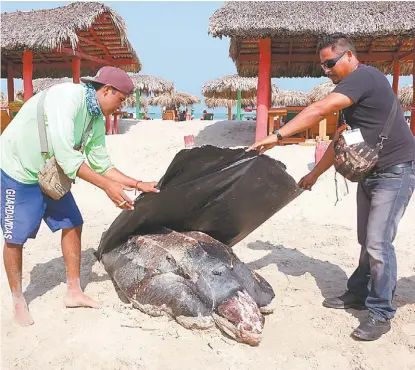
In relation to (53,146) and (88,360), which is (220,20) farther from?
(88,360)

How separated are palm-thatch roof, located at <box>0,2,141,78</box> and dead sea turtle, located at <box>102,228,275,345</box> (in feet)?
27.1

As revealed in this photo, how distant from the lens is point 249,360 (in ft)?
7.55

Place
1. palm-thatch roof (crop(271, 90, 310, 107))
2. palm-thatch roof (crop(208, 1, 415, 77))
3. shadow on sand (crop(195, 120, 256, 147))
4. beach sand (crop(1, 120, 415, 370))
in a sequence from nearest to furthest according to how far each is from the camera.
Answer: beach sand (crop(1, 120, 415, 370)), palm-thatch roof (crop(208, 1, 415, 77)), shadow on sand (crop(195, 120, 256, 147)), palm-thatch roof (crop(271, 90, 310, 107))

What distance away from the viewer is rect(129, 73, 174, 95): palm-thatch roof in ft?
58.2

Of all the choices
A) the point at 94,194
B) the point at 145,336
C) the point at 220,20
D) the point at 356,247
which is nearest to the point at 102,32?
the point at 220,20

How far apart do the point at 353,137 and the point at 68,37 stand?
29.4 feet

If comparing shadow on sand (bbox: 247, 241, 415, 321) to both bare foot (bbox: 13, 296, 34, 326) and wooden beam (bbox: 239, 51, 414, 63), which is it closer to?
bare foot (bbox: 13, 296, 34, 326)

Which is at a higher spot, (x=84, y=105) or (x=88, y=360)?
(x=84, y=105)

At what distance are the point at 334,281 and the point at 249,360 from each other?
147cm

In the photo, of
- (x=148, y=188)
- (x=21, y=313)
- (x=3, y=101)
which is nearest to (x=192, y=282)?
(x=148, y=188)

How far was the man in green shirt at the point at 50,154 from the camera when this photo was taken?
243 centimetres

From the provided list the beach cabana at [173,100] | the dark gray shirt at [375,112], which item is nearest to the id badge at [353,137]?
the dark gray shirt at [375,112]

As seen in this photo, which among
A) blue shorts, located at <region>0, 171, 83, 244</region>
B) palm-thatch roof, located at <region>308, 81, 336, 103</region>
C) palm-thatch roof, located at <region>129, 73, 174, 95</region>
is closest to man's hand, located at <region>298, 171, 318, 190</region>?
blue shorts, located at <region>0, 171, 83, 244</region>

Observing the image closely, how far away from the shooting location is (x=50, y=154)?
99.3 inches
